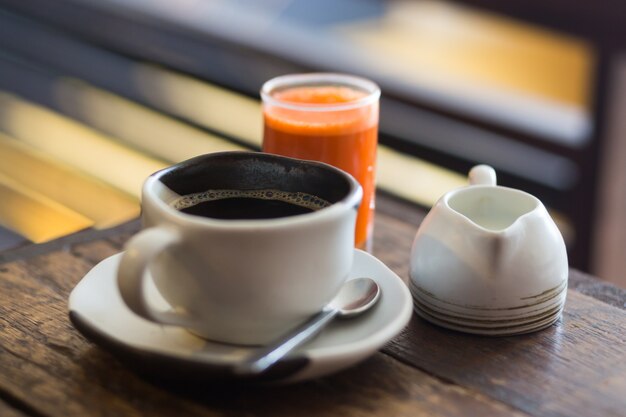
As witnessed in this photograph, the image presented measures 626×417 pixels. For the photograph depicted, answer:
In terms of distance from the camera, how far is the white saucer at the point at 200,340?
0.61 metres

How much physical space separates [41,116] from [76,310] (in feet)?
5.64

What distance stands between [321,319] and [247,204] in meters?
0.12

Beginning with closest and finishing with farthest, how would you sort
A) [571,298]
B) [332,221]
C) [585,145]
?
[332,221], [571,298], [585,145]

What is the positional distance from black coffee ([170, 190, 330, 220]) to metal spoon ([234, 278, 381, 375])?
77 mm

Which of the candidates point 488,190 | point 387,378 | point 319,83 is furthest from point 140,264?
point 319,83

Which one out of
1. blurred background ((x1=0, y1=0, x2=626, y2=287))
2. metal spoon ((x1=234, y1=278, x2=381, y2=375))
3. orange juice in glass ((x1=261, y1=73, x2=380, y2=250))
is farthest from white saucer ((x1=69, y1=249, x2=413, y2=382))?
blurred background ((x1=0, y1=0, x2=626, y2=287))

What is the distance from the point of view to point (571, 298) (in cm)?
82

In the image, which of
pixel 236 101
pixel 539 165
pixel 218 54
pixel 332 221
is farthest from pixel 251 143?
pixel 332 221

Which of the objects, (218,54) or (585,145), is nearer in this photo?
(585,145)

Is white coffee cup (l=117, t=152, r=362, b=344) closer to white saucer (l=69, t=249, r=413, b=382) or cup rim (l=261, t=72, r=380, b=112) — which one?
white saucer (l=69, t=249, r=413, b=382)

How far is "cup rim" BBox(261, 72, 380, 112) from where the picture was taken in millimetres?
916

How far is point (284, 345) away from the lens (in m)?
0.62

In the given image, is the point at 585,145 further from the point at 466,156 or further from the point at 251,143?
the point at 251,143

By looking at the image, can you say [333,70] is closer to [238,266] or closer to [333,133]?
[333,133]
